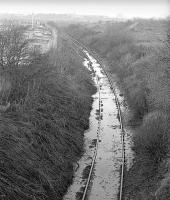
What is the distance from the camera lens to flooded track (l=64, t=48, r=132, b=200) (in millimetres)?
14805

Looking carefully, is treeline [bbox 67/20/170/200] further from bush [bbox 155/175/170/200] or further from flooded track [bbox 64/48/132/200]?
flooded track [bbox 64/48/132/200]

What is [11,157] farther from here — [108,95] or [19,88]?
[108,95]

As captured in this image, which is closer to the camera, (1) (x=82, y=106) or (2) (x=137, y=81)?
(1) (x=82, y=106)

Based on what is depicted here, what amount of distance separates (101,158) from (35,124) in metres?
3.62

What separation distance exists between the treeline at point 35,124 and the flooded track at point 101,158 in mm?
459

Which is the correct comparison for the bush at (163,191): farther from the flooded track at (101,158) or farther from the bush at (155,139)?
the bush at (155,139)

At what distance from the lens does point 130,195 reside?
14406 millimetres

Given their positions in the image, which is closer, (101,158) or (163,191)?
(163,191)

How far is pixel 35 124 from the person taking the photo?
54.6 feet

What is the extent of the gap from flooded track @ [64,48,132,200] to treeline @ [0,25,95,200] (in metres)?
0.46

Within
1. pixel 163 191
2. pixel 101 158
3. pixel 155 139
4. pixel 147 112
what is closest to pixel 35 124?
pixel 101 158

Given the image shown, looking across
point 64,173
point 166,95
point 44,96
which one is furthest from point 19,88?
point 166,95

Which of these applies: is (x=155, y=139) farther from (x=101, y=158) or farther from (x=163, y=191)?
(x=163, y=191)

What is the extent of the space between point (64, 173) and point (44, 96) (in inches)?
225
